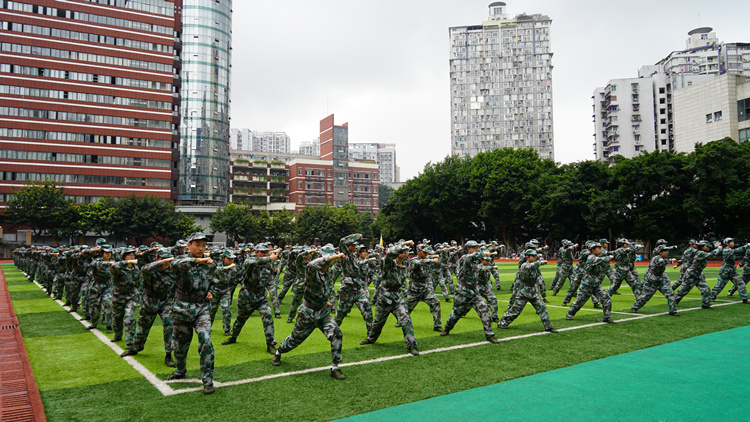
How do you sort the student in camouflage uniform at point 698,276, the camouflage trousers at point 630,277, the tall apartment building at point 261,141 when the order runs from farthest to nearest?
the tall apartment building at point 261,141 < the camouflage trousers at point 630,277 < the student in camouflage uniform at point 698,276

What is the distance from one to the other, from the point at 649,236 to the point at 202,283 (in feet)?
137

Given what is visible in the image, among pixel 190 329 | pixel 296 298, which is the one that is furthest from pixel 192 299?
pixel 296 298

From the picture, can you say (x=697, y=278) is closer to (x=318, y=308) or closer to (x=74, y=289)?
(x=318, y=308)

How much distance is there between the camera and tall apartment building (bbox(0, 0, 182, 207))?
2370 inches

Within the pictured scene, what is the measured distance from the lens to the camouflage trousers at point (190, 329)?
6527 millimetres

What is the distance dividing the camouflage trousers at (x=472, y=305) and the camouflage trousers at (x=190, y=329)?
17.3ft

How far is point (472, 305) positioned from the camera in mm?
9766

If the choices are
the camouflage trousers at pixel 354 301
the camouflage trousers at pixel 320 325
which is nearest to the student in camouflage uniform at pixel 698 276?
the camouflage trousers at pixel 354 301

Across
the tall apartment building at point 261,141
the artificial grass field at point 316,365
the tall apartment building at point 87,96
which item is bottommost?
the artificial grass field at point 316,365

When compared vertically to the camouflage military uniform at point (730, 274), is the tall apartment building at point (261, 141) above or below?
above

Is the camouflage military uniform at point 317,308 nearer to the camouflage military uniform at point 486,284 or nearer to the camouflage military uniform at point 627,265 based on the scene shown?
the camouflage military uniform at point 486,284

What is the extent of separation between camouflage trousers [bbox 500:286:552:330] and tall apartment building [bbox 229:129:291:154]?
173244mm

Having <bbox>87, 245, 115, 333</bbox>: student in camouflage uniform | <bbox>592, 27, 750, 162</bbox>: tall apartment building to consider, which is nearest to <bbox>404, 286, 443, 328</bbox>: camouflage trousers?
<bbox>87, 245, 115, 333</bbox>: student in camouflage uniform

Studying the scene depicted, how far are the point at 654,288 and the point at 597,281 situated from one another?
2712mm
